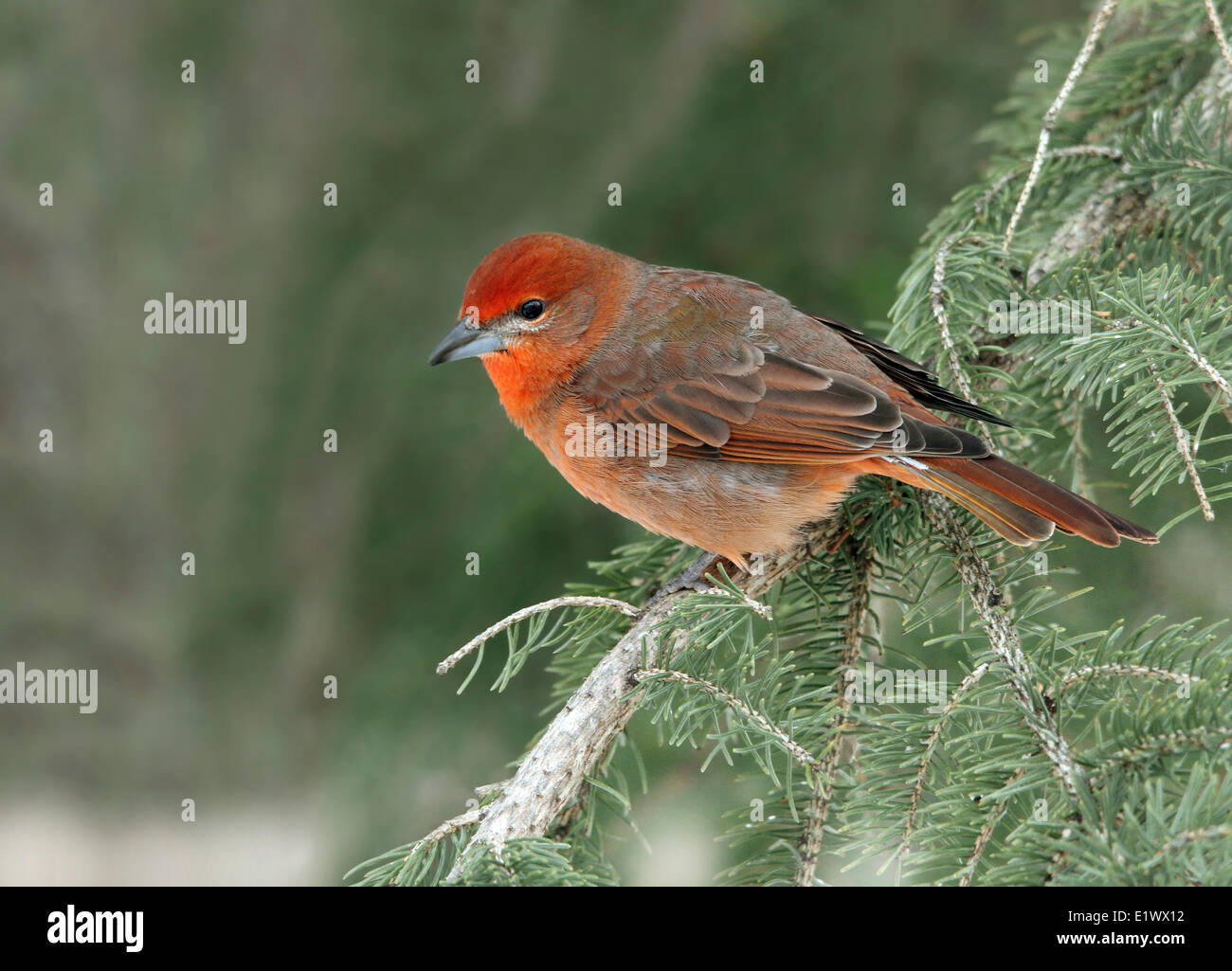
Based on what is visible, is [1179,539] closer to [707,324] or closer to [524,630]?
[707,324]

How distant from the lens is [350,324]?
169 inches

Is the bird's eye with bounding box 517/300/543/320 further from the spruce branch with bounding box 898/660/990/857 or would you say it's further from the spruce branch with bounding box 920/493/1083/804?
the spruce branch with bounding box 898/660/990/857

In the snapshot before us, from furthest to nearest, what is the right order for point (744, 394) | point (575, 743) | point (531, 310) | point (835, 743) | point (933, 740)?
point (531, 310) < point (744, 394) < point (835, 743) < point (575, 743) < point (933, 740)

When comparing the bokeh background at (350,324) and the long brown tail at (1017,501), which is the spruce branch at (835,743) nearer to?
the long brown tail at (1017,501)

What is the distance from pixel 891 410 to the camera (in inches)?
130

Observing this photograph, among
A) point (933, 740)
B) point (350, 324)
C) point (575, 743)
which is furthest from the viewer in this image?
point (350, 324)

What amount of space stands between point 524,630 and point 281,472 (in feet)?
4.12

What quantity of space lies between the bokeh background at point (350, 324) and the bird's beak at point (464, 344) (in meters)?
0.43

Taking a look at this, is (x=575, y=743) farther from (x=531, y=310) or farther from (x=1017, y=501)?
(x=531, y=310)

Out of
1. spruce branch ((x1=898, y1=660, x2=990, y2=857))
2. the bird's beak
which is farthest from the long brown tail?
the bird's beak

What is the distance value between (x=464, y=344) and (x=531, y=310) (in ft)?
0.94

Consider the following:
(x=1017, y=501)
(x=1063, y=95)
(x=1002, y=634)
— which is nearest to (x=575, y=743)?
(x=1002, y=634)

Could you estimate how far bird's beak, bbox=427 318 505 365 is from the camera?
364cm

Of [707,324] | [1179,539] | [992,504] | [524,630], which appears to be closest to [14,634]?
[524,630]
